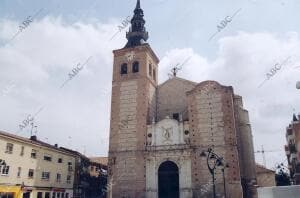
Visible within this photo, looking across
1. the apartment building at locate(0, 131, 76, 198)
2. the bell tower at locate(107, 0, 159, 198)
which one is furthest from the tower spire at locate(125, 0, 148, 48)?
the apartment building at locate(0, 131, 76, 198)

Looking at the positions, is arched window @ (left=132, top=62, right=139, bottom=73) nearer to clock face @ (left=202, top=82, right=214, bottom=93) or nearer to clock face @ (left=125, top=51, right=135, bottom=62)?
clock face @ (left=125, top=51, right=135, bottom=62)

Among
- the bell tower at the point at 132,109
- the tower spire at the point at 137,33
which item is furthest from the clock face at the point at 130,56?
the tower spire at the point at 137,33

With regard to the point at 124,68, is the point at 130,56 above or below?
above

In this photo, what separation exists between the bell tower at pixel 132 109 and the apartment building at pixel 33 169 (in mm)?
6236

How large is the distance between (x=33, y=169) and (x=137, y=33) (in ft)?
81.1

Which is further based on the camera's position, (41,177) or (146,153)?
(146,153)

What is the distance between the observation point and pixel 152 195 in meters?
35.0

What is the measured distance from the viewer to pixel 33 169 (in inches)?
1313

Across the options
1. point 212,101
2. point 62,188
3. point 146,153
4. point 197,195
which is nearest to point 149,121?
point 146,153

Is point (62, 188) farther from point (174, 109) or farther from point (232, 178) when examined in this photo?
point (232, 178)

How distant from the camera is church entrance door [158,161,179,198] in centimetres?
3538

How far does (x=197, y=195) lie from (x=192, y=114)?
10.1 metres

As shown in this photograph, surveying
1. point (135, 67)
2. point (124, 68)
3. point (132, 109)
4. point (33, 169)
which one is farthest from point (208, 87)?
point (33, 169)

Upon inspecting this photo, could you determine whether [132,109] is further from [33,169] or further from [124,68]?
[33,169]
